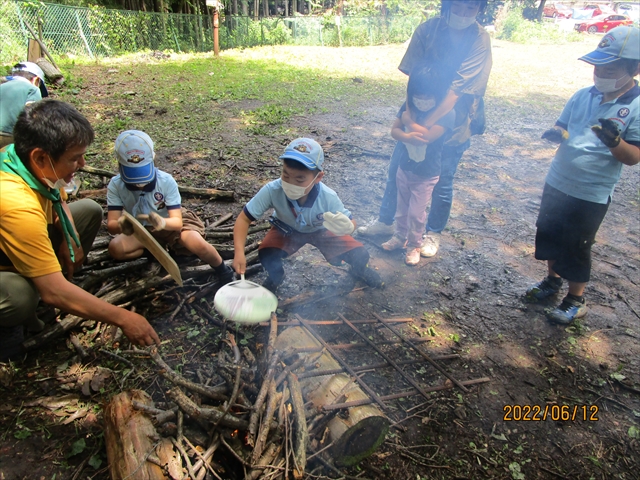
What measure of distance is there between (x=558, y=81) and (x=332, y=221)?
12913mm

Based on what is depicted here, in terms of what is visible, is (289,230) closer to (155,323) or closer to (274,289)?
(274,289)

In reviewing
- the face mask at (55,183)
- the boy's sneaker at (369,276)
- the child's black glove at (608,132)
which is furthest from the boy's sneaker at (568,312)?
the face mask at (55,183)

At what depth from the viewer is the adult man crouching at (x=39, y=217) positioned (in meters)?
1.93

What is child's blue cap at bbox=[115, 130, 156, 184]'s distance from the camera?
2637 millimetres

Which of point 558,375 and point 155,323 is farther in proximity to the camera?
point 155,323

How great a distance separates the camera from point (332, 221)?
259 cm

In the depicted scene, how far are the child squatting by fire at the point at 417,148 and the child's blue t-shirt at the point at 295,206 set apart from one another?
0.92 metres

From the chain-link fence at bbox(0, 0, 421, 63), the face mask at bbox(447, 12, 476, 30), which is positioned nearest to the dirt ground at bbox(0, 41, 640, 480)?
the face mask at bbox(447, 12, 476, 30)

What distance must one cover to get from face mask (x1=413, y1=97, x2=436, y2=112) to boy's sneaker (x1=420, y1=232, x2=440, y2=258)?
1.30 m

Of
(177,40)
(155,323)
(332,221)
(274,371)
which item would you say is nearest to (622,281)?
(332,221)

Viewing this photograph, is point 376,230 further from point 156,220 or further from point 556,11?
point 556,11

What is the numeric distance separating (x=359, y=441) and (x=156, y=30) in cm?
1796

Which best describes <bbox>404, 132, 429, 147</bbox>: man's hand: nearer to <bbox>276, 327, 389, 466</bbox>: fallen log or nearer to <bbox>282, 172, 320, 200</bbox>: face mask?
<bbox>282, 172, 320, 200</bbox>: face mask

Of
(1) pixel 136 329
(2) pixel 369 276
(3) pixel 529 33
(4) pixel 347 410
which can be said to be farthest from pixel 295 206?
(3) pixel 529 33
